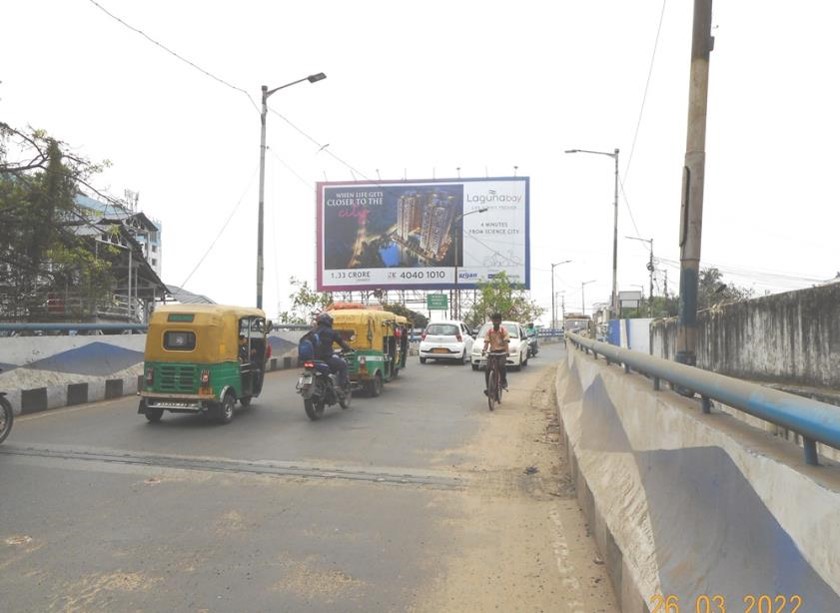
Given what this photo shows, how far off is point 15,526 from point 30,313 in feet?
46.4

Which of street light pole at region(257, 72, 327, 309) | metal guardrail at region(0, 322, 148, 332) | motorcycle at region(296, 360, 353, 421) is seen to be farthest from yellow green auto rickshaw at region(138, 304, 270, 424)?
street light pole at region(257, 72, 327, 309)

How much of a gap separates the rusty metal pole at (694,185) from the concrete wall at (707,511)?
2243 millimetres

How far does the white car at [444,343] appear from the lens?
2395 centimetres

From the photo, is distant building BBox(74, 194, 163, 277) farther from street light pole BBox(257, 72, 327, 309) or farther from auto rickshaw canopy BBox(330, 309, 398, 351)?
auto rickshaw canopy BBox(330, 309, 398, 351)

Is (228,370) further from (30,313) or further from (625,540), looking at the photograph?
(30,313)

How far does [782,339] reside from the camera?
798cm

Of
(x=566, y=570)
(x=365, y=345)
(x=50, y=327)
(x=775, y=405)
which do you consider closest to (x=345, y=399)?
(x=365, y=345)

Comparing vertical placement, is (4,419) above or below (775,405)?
below

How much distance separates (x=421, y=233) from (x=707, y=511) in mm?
41711

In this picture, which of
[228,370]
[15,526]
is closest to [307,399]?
[228,370]

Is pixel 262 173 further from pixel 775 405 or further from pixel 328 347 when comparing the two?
pixel 775 405

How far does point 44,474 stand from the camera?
20.7 feet

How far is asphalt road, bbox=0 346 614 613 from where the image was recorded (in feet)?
12.3

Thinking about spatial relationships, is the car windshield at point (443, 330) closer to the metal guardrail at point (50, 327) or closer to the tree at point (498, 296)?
the metal guardrail at point (50, 327)
